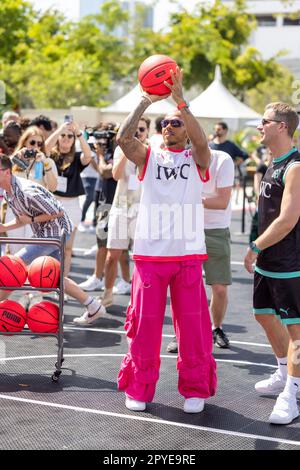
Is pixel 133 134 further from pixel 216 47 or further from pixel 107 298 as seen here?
pixel 216 47

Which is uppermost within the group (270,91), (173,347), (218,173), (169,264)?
(218,173)

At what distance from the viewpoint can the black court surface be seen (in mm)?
5094

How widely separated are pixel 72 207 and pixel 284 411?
4.94 m

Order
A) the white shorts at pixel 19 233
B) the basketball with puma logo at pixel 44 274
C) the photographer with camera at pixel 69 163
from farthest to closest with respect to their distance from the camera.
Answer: the photographer with camera at pixel 69 163 → the white shorts at pixel 19 233 → the basketball with puma logo at pixel 44 274

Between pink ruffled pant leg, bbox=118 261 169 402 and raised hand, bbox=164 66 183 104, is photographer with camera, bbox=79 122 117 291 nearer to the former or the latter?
pink ruffled pant leg, bbox=118 261 169 402

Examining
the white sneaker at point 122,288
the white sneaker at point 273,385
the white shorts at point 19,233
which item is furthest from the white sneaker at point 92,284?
the white sneaker at point 273,385

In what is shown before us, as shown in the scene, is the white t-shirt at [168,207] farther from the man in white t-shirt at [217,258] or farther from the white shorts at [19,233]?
the white shorts at [19,233]

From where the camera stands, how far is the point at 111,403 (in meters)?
5.88

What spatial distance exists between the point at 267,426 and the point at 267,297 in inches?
37.3

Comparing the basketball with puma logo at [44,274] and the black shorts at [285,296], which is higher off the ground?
the black shorts at [285,296]

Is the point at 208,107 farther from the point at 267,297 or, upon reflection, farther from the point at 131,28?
the point at 131,28

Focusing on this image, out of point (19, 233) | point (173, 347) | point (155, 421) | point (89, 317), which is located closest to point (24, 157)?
point (19, 233)

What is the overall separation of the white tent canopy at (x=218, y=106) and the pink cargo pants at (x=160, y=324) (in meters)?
11.1

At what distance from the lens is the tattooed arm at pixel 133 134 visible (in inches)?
215
